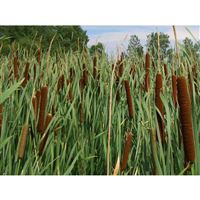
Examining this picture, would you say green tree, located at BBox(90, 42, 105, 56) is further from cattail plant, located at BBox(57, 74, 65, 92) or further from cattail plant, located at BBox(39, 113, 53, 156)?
cattail plant, located at BBox(39, 113, 53, 156)

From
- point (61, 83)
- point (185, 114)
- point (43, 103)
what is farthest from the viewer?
point (61, 83)

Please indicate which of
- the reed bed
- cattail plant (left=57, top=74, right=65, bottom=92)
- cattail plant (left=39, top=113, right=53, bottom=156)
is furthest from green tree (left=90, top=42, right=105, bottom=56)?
cattail plant (left=39, top=113, right=53, bottom=156)

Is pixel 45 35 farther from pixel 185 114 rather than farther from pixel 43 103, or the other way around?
pixel 185 114

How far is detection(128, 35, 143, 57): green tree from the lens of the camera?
65.4 inches

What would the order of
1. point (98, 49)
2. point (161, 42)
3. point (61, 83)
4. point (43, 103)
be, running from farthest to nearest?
1. point (98, 49)
2. point (161, 42)
3. point (61, 83)
4. point (43, 103)

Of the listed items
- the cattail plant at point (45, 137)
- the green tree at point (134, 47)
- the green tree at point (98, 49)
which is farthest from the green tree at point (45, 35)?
the cattail plant at point (45, 137)

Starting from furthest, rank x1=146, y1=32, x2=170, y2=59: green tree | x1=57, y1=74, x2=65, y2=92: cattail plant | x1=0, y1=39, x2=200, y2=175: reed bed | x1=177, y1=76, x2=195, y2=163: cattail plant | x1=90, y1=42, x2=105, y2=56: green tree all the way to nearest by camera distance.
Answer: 1. x1=90, y1=42, x2=105, y2=56: green tree
2. x1=146, y1=32, x2=170, y2=59: green tree
3. x1=57, y1=74, x2=65, y2=92: cattail plant
4. x1=0, y1=39, x2=200, y2=175: reed bed
5. x1=177, y1=76, x2=195, y2=163: cattail plant

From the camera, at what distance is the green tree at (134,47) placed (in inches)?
65.4

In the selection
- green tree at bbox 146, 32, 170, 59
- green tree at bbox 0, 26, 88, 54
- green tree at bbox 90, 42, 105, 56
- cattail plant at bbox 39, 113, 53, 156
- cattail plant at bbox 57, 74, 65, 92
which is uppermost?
green tree at bbox 0, 26, 88, 54

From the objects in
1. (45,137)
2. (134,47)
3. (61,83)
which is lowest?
(45,137)

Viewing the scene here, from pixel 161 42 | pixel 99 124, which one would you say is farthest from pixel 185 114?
pixel 161 42

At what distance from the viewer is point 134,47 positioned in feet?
5.65

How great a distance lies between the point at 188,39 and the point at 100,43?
415 mm

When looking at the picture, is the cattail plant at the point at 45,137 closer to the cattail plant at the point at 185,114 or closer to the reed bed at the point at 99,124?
the reed bed at the point at 99,124
